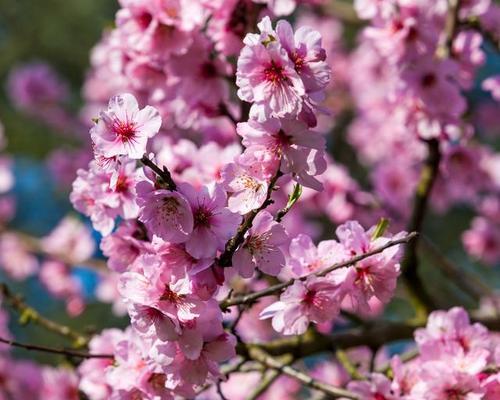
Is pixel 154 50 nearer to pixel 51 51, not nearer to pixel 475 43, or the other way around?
pixel 475 43

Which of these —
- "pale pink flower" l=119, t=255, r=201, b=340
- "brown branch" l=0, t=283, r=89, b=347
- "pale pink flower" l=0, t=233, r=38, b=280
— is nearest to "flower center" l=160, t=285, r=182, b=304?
"pale pink flower" l=119, t=255, r=201, b=340

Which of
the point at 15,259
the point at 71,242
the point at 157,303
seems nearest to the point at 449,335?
the point at 157,303

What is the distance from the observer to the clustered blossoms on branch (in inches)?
37.7

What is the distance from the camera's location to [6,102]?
5051mm

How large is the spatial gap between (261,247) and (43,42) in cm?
419

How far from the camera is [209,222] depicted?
38.1 inches

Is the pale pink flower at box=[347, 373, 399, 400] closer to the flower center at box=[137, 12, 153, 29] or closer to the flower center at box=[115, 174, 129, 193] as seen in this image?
the flower center at box=[115, 174, 129, 193]

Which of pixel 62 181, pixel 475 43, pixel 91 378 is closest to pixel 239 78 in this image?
pixel 91 378

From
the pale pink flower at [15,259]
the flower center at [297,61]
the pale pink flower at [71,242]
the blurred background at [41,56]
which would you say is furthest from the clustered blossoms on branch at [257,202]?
the blurred background at [41,56]

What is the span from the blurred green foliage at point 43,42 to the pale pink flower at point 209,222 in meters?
3.89

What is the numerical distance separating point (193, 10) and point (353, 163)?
9.22ft

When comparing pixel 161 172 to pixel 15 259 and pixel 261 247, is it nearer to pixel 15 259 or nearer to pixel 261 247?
pixel 261 247

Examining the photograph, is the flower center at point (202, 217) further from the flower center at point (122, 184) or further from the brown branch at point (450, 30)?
the brown branch at point (450, 30)

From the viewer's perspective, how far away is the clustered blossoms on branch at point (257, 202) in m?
0.96
